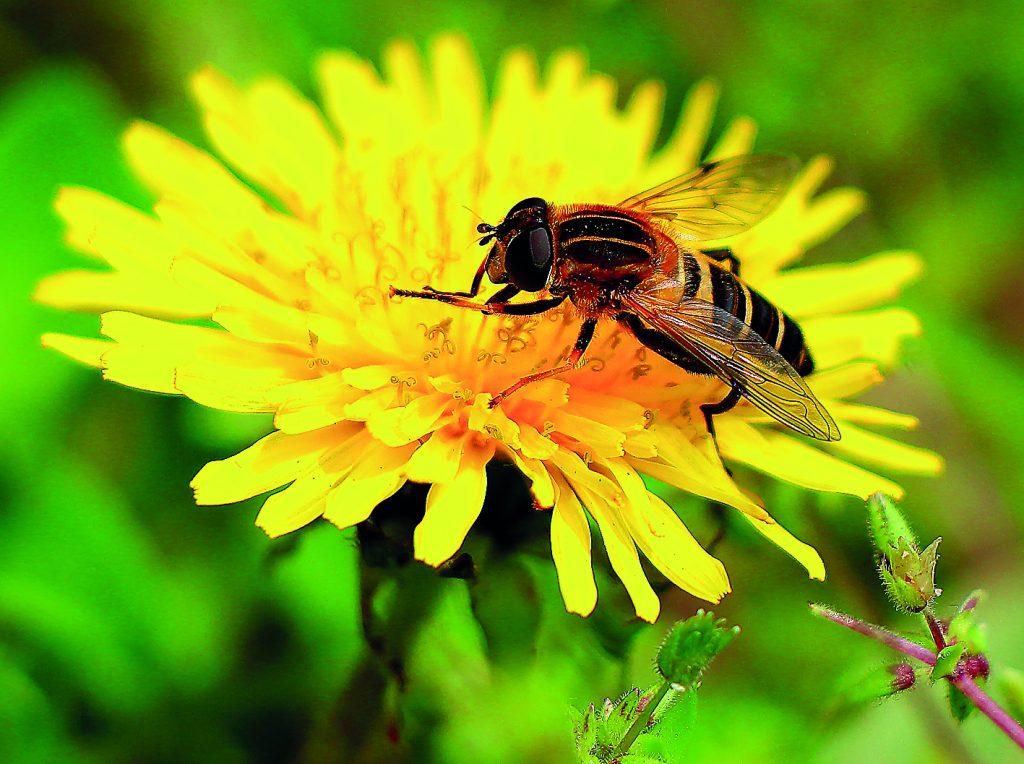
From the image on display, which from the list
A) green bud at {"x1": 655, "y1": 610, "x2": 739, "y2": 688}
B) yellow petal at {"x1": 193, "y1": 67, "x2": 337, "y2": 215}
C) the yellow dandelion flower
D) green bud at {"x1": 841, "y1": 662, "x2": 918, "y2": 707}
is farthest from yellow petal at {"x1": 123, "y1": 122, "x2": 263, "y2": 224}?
green bud at {"x1": 841, "y1": 662, "x2": 918, "y2": 707}

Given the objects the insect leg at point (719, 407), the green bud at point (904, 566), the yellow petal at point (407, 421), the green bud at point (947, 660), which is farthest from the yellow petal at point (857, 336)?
the yellow petal at point (407, 421)

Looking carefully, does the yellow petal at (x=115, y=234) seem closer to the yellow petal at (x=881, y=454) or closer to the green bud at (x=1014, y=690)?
the yellow petal at (x=881, y=454)

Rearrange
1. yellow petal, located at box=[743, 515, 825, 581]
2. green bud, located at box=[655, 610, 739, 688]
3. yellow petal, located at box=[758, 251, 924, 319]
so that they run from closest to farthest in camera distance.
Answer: green bud, located at box=[655, 610, 739, 688] → yellow petal, located at box=[743, 515, 825, 581] → yellow petal, located at box=[758, 251, 924, 319]

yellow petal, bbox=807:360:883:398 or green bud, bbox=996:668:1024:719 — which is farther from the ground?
yellow petal, bbox=807:360:883:398

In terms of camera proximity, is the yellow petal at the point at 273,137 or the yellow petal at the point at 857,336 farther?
the yellow petal at the point at 273,137

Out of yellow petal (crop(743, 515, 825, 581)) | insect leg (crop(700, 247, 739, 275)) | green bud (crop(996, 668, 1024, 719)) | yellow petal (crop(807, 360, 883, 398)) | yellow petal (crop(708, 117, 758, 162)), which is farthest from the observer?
yellow petal (crop(708, 117, 758, 162))

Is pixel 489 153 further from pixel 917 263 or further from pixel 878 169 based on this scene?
pixel 878 169

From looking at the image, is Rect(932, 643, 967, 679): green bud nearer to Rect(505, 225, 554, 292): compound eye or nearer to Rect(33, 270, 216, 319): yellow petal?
Rect(505, 225, 554, 292): compound eye

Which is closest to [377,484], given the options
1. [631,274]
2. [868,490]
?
[631,274]
